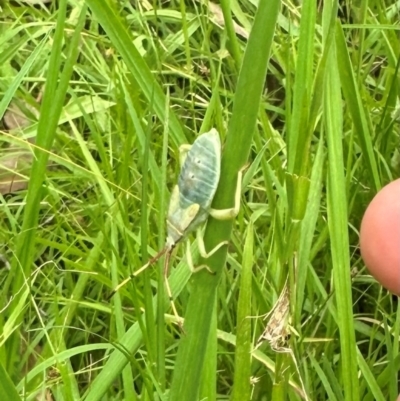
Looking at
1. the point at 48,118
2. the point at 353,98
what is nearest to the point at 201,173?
the point at 48,118

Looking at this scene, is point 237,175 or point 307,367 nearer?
point 237,175

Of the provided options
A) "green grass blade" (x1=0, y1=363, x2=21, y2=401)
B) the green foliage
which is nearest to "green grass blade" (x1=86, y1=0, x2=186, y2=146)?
the green foliage

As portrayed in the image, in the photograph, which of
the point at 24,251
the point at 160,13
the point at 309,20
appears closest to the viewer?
the point at 309,20

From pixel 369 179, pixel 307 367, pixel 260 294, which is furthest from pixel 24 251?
pixel 369 179

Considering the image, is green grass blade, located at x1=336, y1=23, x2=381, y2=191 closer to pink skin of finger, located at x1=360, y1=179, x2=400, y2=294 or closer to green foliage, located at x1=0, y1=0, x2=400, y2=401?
green foliage, located at x1=0, y1=0, x2=400, y2=401

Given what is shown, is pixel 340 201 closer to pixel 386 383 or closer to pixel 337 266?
pixel 337 266

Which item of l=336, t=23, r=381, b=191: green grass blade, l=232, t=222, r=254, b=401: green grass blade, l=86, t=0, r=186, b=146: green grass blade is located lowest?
l=232, t=222, r=254, b=401: green grass blade

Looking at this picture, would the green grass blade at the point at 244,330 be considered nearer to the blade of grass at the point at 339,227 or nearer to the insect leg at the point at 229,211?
the insect leg at the point at 229,211
